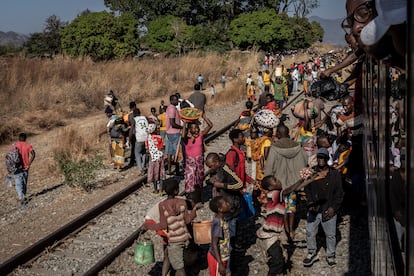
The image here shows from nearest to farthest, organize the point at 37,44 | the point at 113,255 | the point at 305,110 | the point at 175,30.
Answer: the point at 113,255 → the point at 305,110 → the point at 175,30 → the point at 37,44

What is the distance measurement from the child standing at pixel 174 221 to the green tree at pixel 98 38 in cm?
3832

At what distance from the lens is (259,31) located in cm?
5897

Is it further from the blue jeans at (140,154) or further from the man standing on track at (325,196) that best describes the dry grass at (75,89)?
the man standing on track at (325,196)

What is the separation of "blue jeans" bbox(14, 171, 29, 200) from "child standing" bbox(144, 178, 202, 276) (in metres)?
5.65

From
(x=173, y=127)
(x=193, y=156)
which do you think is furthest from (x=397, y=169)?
(x=173, y=127)

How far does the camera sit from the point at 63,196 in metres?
11.7

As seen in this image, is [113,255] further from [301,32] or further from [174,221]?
[301,32]

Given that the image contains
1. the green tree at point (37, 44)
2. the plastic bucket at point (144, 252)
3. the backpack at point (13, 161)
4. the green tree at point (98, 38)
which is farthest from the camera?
the green tree at point (37, 44)

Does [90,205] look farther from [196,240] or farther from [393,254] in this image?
[393,254]

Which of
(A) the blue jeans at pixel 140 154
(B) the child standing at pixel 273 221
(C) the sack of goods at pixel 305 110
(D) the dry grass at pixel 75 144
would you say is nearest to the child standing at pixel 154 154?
(A) the blue jeans at pixel 140 154

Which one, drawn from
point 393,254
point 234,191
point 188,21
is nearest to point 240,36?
point 188,21

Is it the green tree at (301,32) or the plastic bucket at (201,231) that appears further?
the green tree at (301,32)

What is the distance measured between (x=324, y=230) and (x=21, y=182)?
659cm

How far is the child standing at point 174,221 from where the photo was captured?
5949mm
